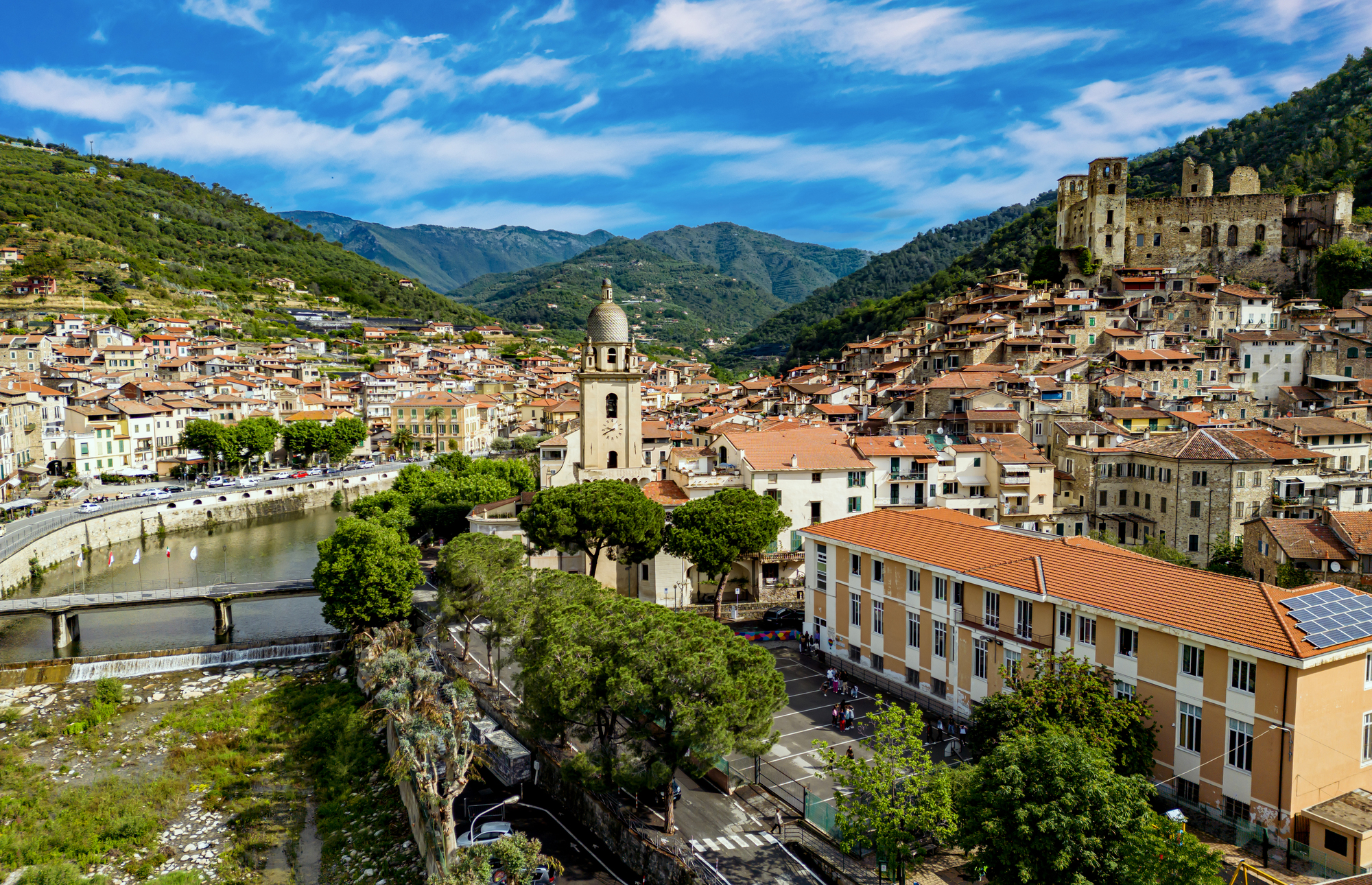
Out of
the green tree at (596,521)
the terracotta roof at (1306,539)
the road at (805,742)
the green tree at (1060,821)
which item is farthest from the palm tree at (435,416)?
the green tree at (1060,821)

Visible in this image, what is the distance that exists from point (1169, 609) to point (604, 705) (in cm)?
1465

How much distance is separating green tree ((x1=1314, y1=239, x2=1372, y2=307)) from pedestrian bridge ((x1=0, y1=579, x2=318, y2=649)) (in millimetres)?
92502

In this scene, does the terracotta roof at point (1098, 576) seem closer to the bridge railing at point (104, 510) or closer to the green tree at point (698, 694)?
the green tree at point (698, 694)

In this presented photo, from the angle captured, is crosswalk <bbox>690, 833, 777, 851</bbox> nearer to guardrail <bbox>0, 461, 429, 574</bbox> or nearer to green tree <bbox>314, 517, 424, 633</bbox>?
green tree <bbox>314, 517, 424, 633</bbox>

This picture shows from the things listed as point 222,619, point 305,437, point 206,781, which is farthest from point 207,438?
point 206,781

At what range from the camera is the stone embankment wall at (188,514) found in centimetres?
5144

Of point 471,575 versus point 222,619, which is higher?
point 471,575

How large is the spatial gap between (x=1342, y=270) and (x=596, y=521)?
268 ft

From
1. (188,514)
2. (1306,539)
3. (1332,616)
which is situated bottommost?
(188,514)

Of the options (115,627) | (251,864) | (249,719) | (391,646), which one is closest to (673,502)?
→ (391,646)

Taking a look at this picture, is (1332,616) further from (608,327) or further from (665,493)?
(608,327)

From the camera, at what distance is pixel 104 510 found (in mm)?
59250

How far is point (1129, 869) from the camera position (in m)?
14.4

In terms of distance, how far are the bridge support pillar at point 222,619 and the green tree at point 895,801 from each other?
34.2 metres
